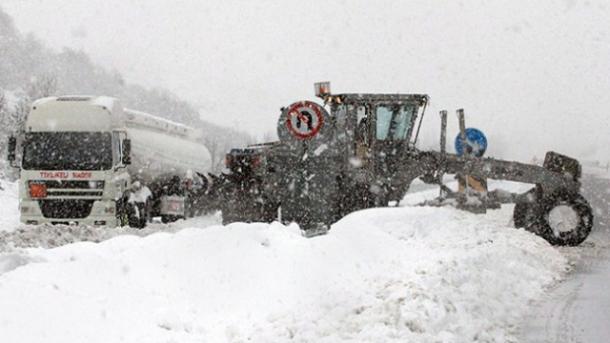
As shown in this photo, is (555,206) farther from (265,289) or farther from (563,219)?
(265,289)

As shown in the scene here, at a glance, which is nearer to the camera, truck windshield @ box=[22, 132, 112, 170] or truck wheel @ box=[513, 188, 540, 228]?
truck wheel @ box=[513, 188, 540, 228]

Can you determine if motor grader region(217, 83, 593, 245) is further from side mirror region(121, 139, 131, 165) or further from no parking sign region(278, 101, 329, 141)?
side mirror region(121, 139, 131, 165)

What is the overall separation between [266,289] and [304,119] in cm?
564

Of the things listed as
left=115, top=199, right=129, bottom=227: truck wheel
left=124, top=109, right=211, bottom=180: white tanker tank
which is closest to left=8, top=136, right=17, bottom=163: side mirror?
left=115, top=199, right=129, bottom=227: truck wheel

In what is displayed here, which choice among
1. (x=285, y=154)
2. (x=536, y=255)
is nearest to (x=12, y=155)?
(x=285, y=154)

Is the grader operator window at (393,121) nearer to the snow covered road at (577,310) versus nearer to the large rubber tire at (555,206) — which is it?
the large rubber tire at (555,206)

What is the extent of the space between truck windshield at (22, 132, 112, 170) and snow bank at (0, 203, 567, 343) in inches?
299

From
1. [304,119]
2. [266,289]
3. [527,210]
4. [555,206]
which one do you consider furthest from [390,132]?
[266,289]

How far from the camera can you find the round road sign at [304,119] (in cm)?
1254

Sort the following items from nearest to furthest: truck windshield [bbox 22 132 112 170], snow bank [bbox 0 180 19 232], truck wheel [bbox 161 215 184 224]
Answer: truck windshield [bbox 22 132 112 170] < snow bank [bbox 0 180 19 232] < truck wheel [bbox 161 215 184 224]

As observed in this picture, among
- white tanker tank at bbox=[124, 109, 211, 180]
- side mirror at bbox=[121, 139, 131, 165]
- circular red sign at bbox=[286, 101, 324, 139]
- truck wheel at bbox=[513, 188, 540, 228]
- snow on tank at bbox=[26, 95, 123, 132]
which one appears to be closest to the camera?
circular red sign at bbox=[286, 101, 324, 139]

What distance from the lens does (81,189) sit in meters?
16.2

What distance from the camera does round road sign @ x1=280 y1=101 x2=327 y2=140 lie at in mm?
12539

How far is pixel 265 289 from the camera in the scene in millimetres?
7359
